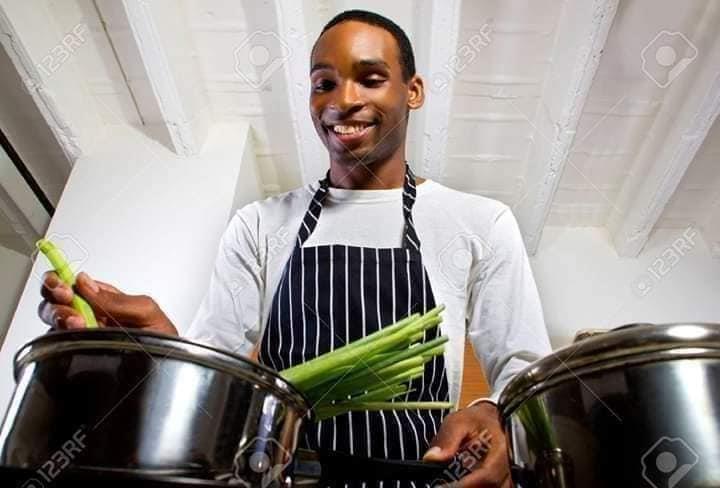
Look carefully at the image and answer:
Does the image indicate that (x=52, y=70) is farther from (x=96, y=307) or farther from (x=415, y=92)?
(x=96, y=307)

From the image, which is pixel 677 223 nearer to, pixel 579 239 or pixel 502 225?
pixel 579 239

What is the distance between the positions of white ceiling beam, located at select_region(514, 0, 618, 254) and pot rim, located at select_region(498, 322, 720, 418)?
1467 mm

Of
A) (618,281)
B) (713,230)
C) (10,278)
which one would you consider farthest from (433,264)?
(10,278)

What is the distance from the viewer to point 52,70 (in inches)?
71.4

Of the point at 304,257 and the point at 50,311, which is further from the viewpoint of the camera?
the point at 304,257

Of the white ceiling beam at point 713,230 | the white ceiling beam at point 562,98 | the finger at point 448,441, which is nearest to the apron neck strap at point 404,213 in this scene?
the finger at point 448,441

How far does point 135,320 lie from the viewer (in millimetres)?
562

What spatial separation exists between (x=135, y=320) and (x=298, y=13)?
1340mm

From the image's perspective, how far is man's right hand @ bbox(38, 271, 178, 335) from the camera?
19.5 inches

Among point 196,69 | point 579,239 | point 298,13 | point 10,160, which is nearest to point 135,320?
point 298,13

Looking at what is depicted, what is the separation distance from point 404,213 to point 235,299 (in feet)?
0.92

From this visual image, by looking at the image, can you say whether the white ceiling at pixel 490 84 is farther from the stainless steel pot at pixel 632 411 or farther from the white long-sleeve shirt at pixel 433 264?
the stainless steel pot at pixel 632 411

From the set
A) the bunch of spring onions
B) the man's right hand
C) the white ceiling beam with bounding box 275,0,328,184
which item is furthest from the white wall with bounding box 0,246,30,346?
the bunch of spring onions

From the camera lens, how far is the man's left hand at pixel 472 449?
1.51 feet
